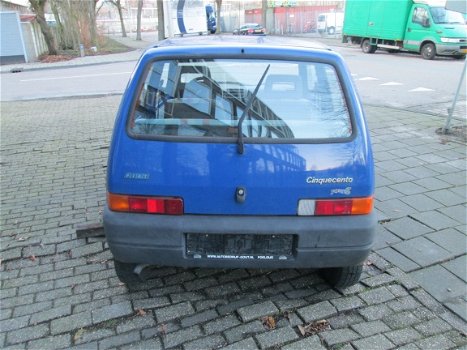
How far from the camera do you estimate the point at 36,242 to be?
12.1 ft

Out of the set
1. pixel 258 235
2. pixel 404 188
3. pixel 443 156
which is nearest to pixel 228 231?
pixel 258 235

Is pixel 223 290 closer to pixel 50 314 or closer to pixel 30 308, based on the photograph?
pixel 50 314

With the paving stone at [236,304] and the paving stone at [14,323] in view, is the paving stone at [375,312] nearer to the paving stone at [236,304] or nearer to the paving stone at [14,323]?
the paving stone at [236,304]

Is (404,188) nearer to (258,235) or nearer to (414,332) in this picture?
(414,332)

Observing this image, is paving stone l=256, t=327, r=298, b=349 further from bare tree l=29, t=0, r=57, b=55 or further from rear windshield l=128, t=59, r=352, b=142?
bare tree l=29, t=0, r=57, b=55

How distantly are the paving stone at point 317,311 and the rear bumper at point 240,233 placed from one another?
0.39 meters

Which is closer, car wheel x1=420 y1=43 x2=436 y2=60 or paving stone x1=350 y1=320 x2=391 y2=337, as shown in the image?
paving stone x1=350 y1=320 x2=391 y2=337

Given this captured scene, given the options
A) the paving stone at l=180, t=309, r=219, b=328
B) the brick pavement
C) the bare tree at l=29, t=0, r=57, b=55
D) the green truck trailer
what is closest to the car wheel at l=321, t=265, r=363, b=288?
the brick pavement

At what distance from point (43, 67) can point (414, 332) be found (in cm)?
2088

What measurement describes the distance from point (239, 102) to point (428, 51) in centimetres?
2026

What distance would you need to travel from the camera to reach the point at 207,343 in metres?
2.49

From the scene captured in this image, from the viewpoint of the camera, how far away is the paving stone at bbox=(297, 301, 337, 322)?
270 centimetres

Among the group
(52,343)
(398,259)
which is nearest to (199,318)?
(52,343)

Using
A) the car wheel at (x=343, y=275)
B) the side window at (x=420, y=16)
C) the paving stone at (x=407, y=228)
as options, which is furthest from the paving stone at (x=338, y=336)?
the side window at (x=420, y=16)
